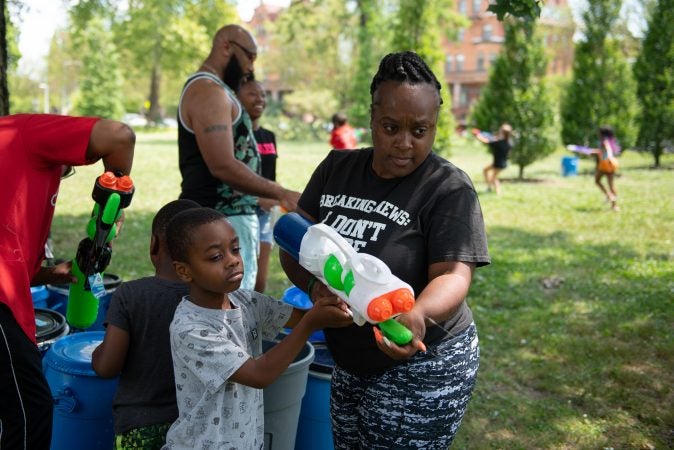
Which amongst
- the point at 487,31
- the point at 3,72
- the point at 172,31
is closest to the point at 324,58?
the point at 172,31

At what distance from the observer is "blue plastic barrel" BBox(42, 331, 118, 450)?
248 cm

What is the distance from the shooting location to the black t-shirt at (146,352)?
223 cm

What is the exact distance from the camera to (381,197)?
189cm

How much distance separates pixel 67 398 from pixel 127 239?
6188mm

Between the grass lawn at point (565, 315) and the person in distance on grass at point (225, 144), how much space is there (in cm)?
178

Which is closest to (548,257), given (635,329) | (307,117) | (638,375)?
(635,329)

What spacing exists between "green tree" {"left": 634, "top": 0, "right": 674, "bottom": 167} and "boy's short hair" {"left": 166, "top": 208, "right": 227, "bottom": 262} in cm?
2165

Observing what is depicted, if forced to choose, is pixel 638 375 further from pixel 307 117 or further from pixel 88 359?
pixel 307 117

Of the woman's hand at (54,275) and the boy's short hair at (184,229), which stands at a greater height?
the boy's short hair at (184,229)

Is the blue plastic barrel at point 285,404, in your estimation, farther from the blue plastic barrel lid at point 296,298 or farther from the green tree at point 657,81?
the green tree at point 657,81

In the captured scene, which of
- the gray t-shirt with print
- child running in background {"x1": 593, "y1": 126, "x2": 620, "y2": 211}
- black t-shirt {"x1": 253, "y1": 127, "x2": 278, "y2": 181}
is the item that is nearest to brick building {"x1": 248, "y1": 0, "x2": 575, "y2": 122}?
child running in background {"x1": 593, "y1": 126, "x2": 620, "y2": 211}

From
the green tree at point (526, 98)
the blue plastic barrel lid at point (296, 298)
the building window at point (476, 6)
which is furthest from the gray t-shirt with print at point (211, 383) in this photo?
the building window at point (476, 6)

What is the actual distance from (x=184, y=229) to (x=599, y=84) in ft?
70.9

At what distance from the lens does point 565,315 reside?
5.83 meters
